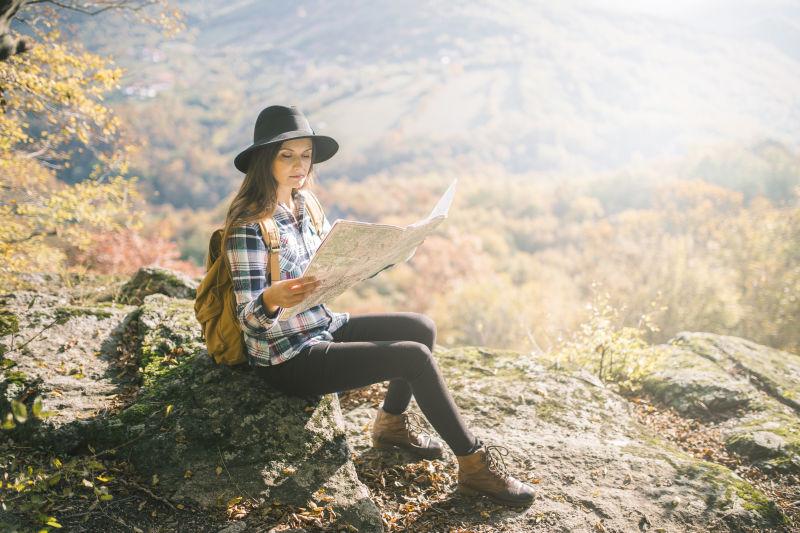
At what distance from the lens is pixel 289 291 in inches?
81.0

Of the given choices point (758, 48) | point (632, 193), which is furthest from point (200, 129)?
point (758, 48)

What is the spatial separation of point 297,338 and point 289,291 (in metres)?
0.47

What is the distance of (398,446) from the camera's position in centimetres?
290

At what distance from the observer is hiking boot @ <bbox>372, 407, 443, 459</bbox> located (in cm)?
284

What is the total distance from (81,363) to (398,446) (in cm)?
209

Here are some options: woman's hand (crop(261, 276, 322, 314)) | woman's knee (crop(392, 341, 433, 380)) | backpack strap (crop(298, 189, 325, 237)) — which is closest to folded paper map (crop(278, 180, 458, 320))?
woman's hand (crop(261, 276, 322, 314))

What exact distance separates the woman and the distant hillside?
56.1m

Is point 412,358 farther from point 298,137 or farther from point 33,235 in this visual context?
point 33,235

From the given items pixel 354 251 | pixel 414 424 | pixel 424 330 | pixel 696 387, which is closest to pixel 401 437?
pixel 414 424

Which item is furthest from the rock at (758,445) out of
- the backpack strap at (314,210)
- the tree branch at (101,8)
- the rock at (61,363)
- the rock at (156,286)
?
the tree branch at (101,8)

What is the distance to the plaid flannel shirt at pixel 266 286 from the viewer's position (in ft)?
7.36

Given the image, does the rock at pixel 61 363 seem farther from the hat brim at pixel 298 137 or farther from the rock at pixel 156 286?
the hat brim at pixel 298 137

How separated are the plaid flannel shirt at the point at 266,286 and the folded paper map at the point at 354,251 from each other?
212 millimetres

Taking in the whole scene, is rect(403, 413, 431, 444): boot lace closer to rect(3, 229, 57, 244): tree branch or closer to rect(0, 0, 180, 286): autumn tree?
rect(0, 0, 180, 286): autumn tree
